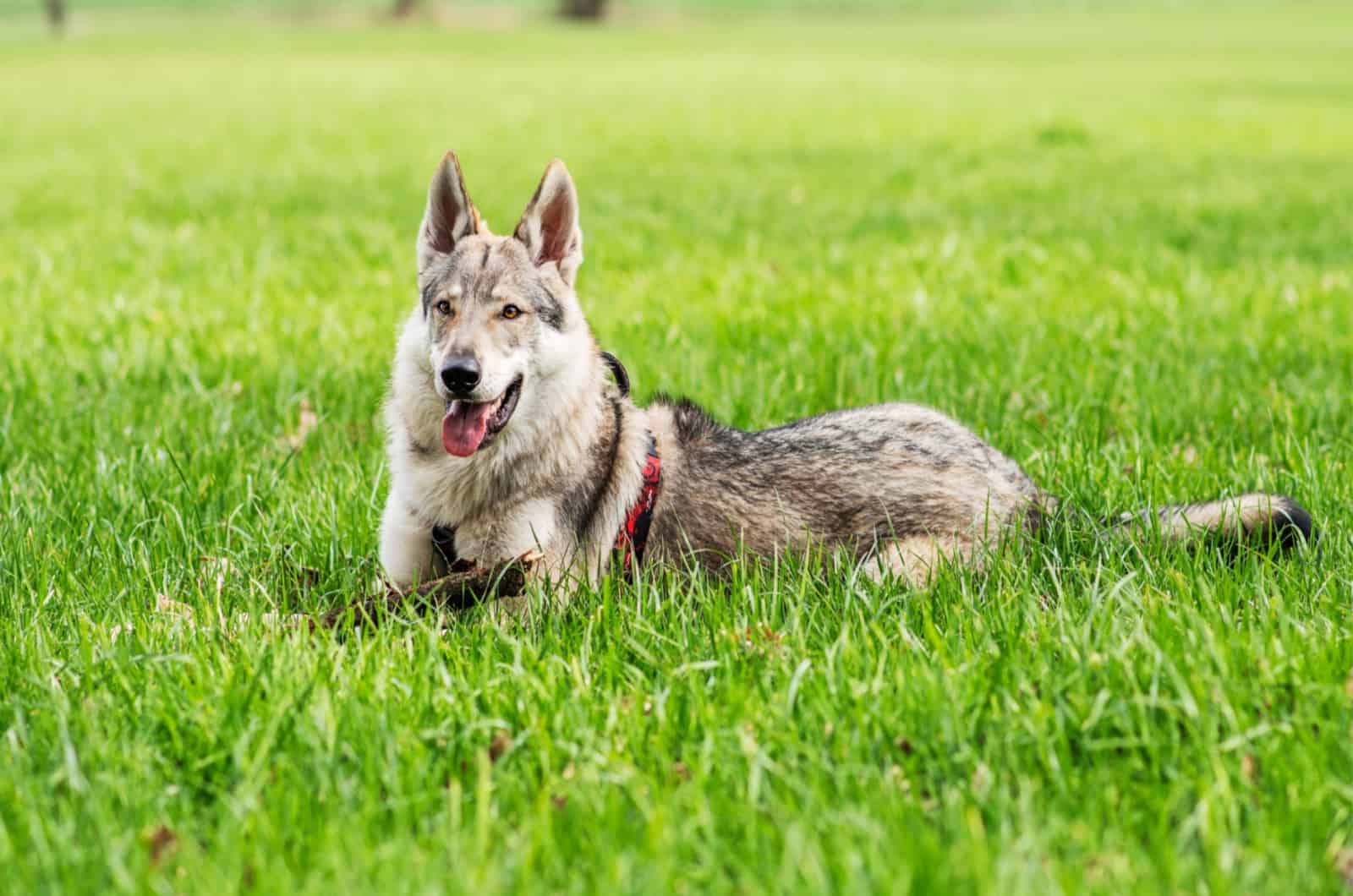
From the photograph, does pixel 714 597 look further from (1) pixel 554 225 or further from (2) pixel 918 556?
(1) pixel 554 225

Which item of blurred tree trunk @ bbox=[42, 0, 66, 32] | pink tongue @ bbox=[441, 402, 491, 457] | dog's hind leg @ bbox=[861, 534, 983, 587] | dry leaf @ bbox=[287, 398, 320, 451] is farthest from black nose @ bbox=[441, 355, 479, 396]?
blurred tree trunk @ bbox=[42, 0, 66, 32]

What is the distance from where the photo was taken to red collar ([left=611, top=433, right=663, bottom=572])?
3.91m

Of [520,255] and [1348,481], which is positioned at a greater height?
[520,255]

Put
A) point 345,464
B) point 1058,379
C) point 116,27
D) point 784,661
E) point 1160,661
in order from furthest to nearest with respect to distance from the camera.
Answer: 1. point 116,27
2. point 1058,379
3. point 345,464
4. point 784,661
5. point 1160,661

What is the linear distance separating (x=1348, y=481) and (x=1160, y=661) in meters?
2.00

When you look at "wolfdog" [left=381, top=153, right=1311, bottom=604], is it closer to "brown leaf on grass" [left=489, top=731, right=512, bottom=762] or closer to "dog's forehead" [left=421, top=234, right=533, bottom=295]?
"dog's forehead" [left=421, top=234, right=533, bottom=295]

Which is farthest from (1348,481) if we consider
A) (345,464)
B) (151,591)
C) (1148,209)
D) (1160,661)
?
(1148,209)

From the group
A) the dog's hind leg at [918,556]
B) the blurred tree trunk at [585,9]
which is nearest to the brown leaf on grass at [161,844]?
the dog's hind leg at [918,556]

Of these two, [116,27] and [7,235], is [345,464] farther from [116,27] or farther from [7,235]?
[116,27]

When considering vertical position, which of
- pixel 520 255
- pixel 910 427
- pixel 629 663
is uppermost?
pixel 520 255

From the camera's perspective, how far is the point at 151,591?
3.74 m

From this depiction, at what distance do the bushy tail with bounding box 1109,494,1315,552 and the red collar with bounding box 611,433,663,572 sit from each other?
142cm

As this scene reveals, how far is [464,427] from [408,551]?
1.38 feet

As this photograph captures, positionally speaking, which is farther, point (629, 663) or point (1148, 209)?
point (1148, 209)
